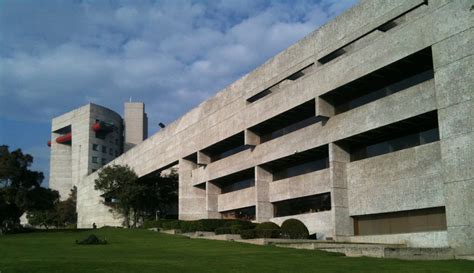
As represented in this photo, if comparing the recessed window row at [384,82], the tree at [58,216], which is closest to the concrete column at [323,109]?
the recessed window row at [384,82]

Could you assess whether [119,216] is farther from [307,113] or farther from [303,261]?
[303,261]

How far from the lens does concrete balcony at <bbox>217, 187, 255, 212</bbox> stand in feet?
166

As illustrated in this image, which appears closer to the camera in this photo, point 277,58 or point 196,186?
point 277,58

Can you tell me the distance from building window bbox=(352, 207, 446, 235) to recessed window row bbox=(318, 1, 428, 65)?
11992mm

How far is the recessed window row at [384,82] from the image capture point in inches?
1282

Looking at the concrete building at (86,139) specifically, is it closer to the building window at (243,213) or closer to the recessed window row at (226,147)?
the recessed window row at (226,147)

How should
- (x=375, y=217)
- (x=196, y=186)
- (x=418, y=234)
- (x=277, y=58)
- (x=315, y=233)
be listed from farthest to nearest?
1. (x=196, y=186)
2. (x=277, y=58)
3. (x=315, y=233)
4. (x=375, y=217)
5. (x=418, y=234)

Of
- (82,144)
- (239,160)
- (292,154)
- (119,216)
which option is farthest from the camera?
(82,144)

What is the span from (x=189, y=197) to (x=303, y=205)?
2012cm

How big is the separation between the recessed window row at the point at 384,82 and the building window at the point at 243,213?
1631 cm

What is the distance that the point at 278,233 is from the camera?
37.4 meters

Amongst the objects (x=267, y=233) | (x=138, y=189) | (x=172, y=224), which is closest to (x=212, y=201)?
(x=172, y=224)

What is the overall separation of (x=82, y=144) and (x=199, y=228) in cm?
9003

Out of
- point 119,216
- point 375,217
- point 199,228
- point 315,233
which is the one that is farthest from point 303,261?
point 119,216
